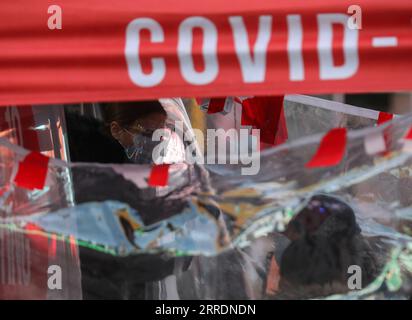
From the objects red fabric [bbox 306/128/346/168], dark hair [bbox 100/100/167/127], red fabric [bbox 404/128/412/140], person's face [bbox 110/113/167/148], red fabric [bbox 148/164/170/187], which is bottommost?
red fabric [bbox 148/164/170/187]

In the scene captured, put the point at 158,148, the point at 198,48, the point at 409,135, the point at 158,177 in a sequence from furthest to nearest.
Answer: the point at 158,148 → the point at 158,177 → the point at 409,135 → the point at 198,48

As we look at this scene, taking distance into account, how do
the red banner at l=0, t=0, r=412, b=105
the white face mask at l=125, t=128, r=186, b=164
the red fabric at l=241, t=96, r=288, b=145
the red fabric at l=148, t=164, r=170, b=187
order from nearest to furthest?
the red banner at l=0, t=0, r=412, b=105 → the red fabric at l=148, t=164, r=170, b=187 → the white face mask at l=125, t=128, r=186, b=164 → the red fabric at l=241, t=96, r=288, b=145

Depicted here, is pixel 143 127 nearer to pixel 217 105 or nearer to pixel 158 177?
pixel 217 105

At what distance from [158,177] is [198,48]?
0.45 meters

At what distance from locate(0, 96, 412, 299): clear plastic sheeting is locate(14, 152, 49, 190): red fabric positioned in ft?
0.06

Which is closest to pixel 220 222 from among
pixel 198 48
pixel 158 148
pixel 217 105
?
pixel 198 48

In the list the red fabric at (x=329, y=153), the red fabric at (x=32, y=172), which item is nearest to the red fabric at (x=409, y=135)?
the red fabric at (x=329, y=153)

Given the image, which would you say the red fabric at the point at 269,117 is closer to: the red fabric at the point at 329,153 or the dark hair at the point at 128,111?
the dark hair at the point at 128,111

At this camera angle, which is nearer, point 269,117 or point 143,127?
point 269,117

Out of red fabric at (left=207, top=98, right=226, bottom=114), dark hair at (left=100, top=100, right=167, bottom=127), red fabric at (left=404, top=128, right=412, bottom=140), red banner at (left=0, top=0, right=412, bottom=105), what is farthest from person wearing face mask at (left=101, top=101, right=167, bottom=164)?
red fabric at (left=404, top=128, right=412, bottom=140)

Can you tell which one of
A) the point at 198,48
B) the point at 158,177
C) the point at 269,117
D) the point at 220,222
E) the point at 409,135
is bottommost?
the point at 220,222

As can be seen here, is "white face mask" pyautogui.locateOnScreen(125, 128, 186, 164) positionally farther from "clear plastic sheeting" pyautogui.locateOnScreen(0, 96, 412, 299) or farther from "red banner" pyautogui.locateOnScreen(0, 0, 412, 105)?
"red banner" pyautogui.locateOnScreen(0, 0, 412, 105)

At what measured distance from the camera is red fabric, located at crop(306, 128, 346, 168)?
1.70m

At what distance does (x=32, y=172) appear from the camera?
177 centimetres
